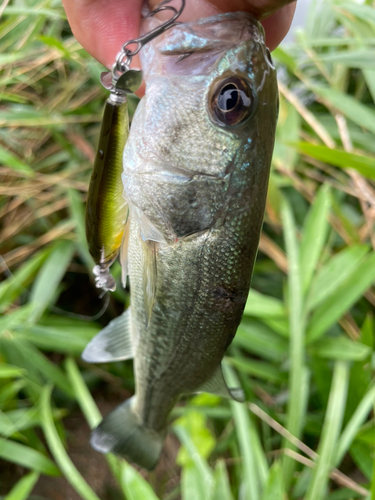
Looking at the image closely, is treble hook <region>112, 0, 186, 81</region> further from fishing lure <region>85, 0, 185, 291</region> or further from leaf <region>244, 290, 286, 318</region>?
leaf <region>244, 290, 286, 318</region>

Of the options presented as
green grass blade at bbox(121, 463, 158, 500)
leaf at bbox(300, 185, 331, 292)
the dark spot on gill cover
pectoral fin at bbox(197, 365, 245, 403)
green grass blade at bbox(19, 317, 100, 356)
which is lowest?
green grass blade at bbox(121, 463, 158, 500)

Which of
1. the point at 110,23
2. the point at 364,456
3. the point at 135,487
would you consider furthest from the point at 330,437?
the point at 110,23

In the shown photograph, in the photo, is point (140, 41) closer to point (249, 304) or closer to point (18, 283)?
point (249, 304)

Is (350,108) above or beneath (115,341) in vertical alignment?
above

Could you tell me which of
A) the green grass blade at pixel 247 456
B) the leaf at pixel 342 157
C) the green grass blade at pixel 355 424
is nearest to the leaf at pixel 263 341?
the green grass blade at pixel 247 456

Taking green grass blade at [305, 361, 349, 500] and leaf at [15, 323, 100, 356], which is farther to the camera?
leaf at [15, 323, 100, 356]

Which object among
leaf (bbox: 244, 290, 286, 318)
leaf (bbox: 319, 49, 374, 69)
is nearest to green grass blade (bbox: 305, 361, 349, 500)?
leaf (bbox: 244, 290, 286, 318)
